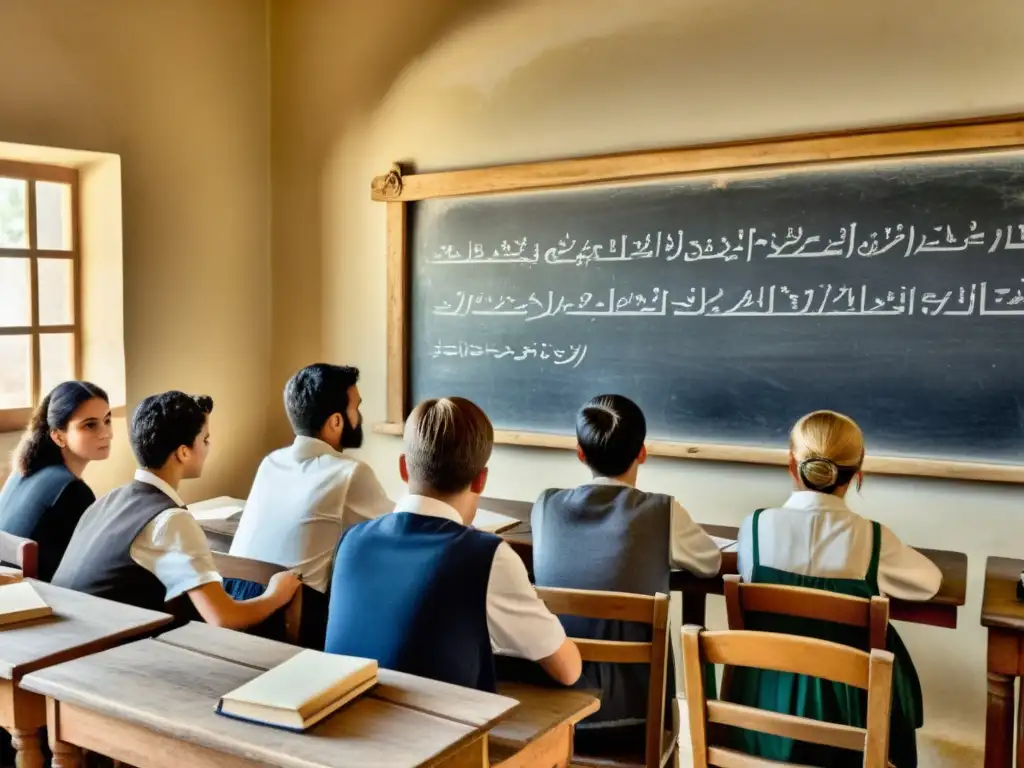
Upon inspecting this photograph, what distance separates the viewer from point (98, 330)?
3631 mm

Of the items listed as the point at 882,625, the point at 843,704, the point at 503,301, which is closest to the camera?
the point at 882,625

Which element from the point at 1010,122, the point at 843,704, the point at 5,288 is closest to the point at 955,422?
the point at 1010,122

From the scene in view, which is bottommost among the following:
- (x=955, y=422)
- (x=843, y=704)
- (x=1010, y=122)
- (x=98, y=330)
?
(x=843, y=704)

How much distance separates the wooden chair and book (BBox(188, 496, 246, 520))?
1.89m

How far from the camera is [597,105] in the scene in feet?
11.0

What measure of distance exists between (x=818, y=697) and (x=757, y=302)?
151cm

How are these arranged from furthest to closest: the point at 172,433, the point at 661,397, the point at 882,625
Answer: the point at 661,397, the point at 172,433, the point at 882,625

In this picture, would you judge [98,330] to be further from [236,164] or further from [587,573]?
[587,573]

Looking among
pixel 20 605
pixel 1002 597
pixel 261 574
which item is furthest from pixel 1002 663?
pixel 20 605

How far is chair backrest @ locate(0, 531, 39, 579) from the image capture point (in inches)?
83.0

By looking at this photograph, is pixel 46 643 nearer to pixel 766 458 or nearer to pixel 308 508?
pixel 308 508

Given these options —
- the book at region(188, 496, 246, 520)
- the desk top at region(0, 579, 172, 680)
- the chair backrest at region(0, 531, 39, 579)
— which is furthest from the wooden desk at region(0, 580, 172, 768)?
the book at region(188, 496, 246, 520)

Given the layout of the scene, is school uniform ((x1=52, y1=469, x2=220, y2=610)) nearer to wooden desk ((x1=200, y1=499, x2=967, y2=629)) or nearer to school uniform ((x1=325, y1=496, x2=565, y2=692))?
school uniform ((x1=325, y1=496, x2=565, y2=692))

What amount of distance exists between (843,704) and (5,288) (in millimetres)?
3100
